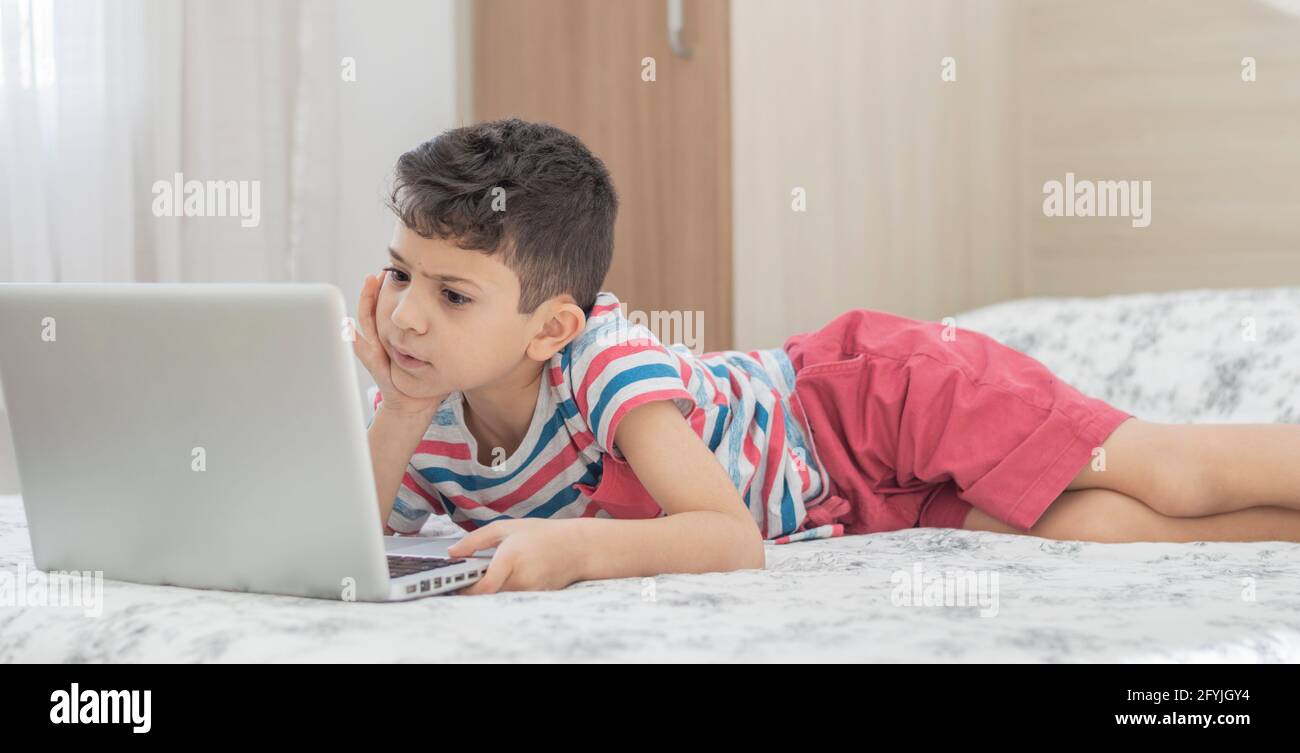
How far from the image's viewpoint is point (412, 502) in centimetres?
117

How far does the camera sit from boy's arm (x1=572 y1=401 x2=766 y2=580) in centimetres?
88

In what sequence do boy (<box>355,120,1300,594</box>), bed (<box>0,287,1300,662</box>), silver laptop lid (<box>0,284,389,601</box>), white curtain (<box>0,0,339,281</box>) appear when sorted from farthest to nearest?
white curtain (<box>0,0,339,281</box>) → boy (<box>355,120,1300,594</box>) → silver laptop lid (<box>0,284,389,601</box>) → bed (<box>0,287,1300,662</box>)

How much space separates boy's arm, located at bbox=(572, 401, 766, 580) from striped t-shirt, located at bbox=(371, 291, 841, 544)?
2cm

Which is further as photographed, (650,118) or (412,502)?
(650,118)

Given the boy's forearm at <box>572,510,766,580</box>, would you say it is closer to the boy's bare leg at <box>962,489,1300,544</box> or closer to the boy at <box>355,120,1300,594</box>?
the boy at <box>355,120,1300,594</box>

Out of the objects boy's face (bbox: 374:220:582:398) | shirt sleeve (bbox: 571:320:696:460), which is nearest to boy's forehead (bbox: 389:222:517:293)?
boy's face (bbox: 374:220:582:398)

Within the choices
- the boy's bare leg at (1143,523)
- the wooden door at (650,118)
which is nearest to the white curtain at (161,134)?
the wooden door at (650,118)

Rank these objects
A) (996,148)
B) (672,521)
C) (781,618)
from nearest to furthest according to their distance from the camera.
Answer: (781,618), (672,521), (996,148)

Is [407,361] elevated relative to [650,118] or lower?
lower

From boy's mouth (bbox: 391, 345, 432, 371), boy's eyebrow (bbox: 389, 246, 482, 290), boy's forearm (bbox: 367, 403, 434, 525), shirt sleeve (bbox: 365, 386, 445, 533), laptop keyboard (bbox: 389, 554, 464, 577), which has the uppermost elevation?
boy's eyebrow (bbox: 389, 246, 482, 290)

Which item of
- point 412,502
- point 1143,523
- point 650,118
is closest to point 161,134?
point 650,118

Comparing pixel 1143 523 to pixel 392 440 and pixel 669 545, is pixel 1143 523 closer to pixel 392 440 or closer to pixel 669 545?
pixel 669 545

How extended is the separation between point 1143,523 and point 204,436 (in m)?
0.94

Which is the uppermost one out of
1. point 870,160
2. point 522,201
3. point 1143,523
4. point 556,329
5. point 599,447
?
point 870,160
